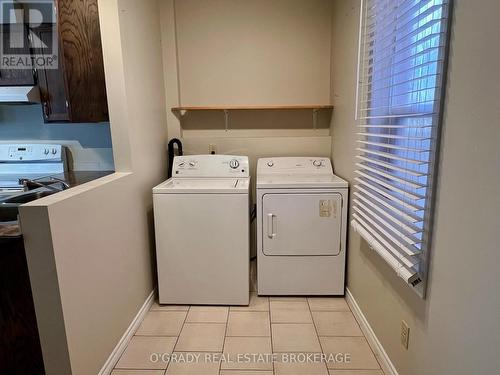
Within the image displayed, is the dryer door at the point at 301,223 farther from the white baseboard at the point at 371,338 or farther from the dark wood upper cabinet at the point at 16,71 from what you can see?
the dark wood upper cabinet at the point at 16,71

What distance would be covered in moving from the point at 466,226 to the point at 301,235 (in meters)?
1.35

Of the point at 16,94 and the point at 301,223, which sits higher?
the point at 16,94

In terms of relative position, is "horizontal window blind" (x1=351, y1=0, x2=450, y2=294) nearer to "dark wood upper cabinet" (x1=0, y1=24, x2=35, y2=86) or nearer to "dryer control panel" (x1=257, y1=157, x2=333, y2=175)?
"dryer control panel" (x1=257, y1=157, x2=333, y2=175)

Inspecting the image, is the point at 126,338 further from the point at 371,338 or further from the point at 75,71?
the point at 75,71

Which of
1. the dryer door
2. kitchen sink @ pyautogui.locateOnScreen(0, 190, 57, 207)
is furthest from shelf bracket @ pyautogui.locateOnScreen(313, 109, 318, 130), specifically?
kitchen sink @ pyautogui.locateOnScreen(0, 190, 57, 207)

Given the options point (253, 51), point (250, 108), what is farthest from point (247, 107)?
point (253, 51)

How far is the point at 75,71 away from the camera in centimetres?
215

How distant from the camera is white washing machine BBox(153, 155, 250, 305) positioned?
219cm

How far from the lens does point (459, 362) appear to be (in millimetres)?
1065

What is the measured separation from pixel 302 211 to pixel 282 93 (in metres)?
1.13

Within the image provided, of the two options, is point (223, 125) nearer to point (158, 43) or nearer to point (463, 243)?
point (158, 43)

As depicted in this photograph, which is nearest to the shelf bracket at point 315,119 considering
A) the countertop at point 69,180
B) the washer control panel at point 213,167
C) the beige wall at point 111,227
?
the washer control panel at point 213,167

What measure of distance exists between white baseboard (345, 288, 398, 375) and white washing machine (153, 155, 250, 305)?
0.76 metres

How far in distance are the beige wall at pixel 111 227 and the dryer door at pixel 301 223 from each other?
36.2 inches
